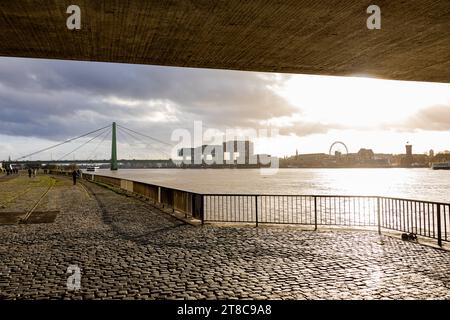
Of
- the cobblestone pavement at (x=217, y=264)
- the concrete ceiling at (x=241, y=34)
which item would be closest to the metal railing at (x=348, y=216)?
the cobblestone pavement at (x=217, y=264)

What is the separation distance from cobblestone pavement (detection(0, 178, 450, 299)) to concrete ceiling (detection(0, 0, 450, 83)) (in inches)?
216

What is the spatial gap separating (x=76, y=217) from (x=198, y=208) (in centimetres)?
554

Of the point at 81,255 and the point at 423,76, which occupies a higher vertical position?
the point at 423,76

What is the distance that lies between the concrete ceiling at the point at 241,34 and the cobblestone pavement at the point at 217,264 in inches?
216

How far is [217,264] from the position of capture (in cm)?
804

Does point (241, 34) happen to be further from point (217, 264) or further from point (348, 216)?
point (348, 216)

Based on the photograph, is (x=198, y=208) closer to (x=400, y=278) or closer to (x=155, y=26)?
(x=155, y=26)

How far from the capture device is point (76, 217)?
16.1 m

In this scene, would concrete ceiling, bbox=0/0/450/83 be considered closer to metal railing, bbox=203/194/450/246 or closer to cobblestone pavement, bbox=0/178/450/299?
metal railing, bbox=203/194/450/246

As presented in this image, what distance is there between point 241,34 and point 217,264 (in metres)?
5.82

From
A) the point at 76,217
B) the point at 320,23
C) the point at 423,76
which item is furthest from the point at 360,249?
the point at 76,217

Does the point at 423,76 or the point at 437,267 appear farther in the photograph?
the point at 423,76

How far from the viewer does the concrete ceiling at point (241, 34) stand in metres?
8.11

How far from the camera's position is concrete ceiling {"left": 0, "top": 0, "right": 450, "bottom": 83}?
8.11 m
